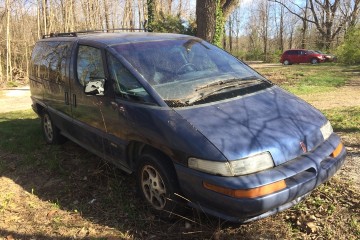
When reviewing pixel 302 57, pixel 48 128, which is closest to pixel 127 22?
pixel 302 57

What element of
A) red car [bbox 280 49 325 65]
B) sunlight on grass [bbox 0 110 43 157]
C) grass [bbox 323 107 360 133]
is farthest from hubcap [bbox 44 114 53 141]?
red car [bbox 280 49 325 65]

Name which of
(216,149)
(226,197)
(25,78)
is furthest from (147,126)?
(25,78)

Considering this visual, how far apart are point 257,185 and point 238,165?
217 millimetres

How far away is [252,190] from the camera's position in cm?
287

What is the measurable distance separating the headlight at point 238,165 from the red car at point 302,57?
105ft

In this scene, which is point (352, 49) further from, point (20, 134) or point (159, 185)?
point (159, 185)

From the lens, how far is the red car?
32344 mm

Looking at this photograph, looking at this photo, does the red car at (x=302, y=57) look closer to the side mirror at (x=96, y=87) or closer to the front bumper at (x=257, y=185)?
the side mirror at (x=96, y=87)

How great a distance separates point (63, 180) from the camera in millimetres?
4977

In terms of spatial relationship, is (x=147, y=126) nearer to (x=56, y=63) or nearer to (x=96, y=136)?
(x=96, y=136)

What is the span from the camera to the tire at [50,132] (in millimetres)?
6016

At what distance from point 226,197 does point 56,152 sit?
3.77 metres

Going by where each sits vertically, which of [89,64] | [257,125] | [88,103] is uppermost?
[89,64]

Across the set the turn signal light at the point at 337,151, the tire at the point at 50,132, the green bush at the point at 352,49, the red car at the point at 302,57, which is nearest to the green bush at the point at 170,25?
the green bush at the point at 352,49
